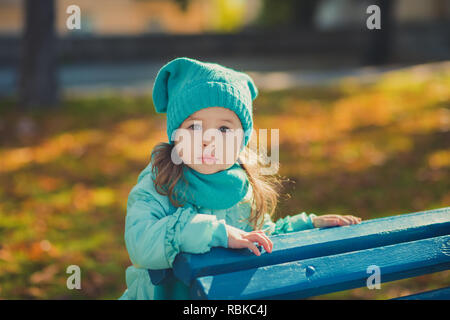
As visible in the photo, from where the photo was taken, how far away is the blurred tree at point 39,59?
8.11 metres

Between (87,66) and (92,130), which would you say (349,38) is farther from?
(92,130)

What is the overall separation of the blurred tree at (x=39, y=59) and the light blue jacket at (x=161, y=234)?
7064mm

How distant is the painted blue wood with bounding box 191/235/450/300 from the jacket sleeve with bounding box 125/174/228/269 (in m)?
0.17

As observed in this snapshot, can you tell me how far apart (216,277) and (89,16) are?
2836cm

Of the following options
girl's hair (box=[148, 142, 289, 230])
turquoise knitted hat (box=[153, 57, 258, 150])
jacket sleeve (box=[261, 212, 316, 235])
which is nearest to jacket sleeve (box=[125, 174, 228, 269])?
girl's hair (box=[148, 142, 289, 230])

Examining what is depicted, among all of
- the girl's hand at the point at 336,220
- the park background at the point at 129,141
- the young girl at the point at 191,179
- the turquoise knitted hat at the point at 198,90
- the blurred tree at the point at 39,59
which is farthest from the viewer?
the blurred tree at the point at 39,59

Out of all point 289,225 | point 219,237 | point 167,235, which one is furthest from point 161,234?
point 289,225

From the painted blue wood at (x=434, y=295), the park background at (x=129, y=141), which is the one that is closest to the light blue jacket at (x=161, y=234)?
the painted blue wood at (x=434, y=295)

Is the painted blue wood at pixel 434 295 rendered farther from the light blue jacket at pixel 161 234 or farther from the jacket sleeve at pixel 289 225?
the light blue jacket at pixel 161 234

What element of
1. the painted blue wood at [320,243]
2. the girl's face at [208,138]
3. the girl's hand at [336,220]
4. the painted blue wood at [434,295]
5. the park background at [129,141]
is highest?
the park background at [129,141]

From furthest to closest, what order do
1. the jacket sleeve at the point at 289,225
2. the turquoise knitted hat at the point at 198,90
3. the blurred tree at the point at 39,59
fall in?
the blurred tree at the point at 39,59 → the jacket sleeve at the point at 289,225 → the turquoise knitted hat at the point at 198,90

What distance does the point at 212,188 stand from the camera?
191 cm

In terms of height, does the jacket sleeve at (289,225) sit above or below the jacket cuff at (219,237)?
above

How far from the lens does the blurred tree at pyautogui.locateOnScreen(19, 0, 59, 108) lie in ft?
26.6
